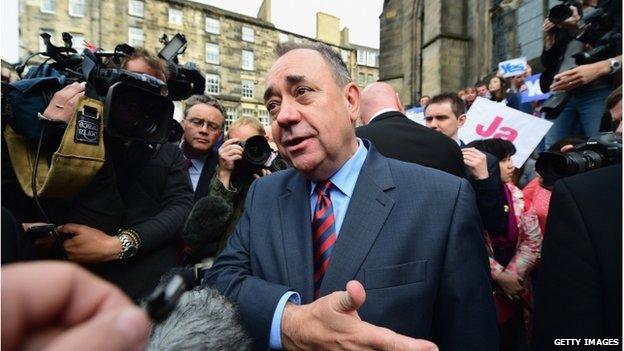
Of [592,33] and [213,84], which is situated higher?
[213,84]

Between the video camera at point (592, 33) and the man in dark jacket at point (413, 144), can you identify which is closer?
the man in dark jacket at point (413, 144)

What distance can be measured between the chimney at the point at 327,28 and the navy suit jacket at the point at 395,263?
158 ft

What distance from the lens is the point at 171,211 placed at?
7.32ft

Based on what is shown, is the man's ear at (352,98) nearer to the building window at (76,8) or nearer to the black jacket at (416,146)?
the black jacket at (416,146)

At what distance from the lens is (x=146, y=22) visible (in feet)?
112

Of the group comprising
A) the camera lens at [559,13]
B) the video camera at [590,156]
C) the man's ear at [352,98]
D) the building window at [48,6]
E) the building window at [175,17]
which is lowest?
the video camera at [590,156]

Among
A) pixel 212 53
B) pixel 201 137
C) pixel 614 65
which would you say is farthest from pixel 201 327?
pixel 212 53

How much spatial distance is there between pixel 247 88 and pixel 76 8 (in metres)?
15.5

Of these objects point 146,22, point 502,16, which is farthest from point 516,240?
point 146,22

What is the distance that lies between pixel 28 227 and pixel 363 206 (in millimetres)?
1261

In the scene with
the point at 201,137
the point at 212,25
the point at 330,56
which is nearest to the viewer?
the point at 330,56

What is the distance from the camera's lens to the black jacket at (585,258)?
119 cm

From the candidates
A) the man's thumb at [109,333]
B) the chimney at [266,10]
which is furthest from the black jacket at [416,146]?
the chimney at [266,10]

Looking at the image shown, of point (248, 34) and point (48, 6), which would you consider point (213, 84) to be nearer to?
point (248, 34)
